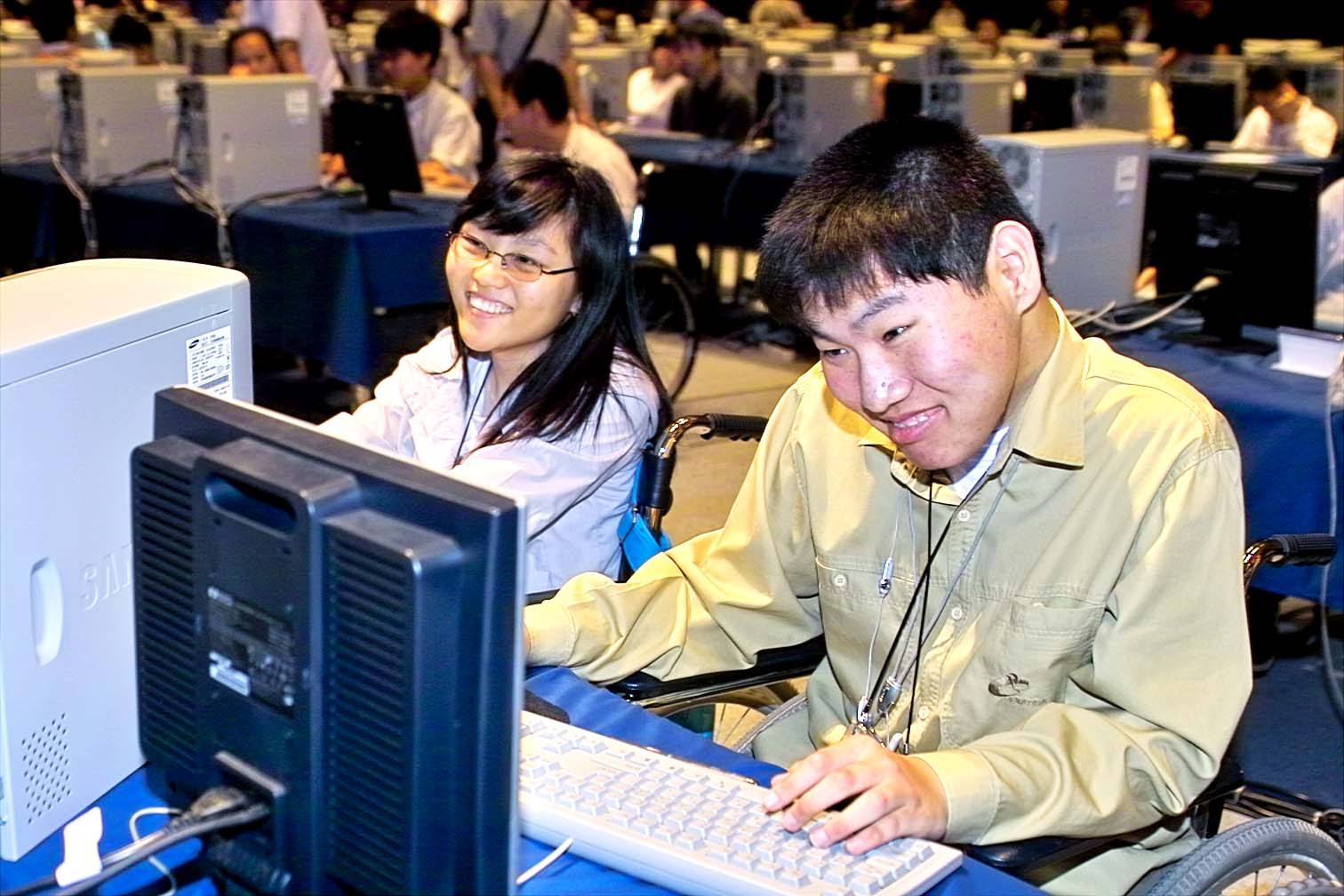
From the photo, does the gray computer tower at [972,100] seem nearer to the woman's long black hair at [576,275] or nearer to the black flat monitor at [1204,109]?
the black flat monitor at [1204,109]

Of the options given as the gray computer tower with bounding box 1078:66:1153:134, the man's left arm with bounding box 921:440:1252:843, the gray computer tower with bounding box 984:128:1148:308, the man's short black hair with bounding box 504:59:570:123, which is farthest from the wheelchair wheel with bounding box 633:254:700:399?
the man's left arm with bounding box 921:440:1252:843

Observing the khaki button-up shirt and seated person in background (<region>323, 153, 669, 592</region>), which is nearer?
the khaki button-up shirt

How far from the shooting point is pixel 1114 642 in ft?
4.08

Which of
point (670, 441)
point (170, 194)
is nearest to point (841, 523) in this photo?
Result: point (670, 441)

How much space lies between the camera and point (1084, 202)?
2807 mm

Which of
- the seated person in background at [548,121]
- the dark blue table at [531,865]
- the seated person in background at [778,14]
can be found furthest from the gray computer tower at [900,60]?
the dark blue table at [531,865]

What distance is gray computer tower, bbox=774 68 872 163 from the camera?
511 centimetres

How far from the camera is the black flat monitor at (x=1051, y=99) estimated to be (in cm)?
588

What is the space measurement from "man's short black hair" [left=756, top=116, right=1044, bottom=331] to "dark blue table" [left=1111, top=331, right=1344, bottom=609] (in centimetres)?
138

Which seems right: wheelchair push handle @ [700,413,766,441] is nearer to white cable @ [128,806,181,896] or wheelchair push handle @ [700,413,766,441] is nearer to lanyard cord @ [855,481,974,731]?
lanyard cord @ [855,481,974,731]

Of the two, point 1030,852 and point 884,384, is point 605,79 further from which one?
point 1030,852

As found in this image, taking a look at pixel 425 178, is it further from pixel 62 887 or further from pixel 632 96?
pixel 62 887

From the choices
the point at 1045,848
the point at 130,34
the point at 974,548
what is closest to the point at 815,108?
the point at 130,34

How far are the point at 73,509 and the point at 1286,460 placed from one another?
196 cm
